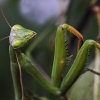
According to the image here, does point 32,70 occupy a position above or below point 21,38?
below

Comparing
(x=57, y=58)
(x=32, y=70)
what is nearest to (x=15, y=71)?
(x=32, y=70)

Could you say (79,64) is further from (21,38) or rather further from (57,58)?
(21,38)

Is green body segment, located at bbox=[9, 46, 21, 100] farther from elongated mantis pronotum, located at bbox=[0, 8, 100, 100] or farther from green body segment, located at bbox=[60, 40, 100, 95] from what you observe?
green body segment, located at bbox=[60, 40, 100, 95]

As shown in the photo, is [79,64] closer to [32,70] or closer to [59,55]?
[59,55]

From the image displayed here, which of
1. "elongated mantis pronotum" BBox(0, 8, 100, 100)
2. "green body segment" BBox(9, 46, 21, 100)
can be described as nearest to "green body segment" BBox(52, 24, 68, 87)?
"elongated mantis pronotum" BBox(0, 8, 100, 100)

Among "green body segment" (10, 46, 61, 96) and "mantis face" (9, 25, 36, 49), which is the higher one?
"mantis face" (9, 25, 36, 49)

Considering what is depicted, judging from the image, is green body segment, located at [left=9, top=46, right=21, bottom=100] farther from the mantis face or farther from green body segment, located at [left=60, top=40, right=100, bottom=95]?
green body segment, located at [left=60, top=40, right=100, bottom=95]

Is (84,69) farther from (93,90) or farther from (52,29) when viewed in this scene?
(52,29)
